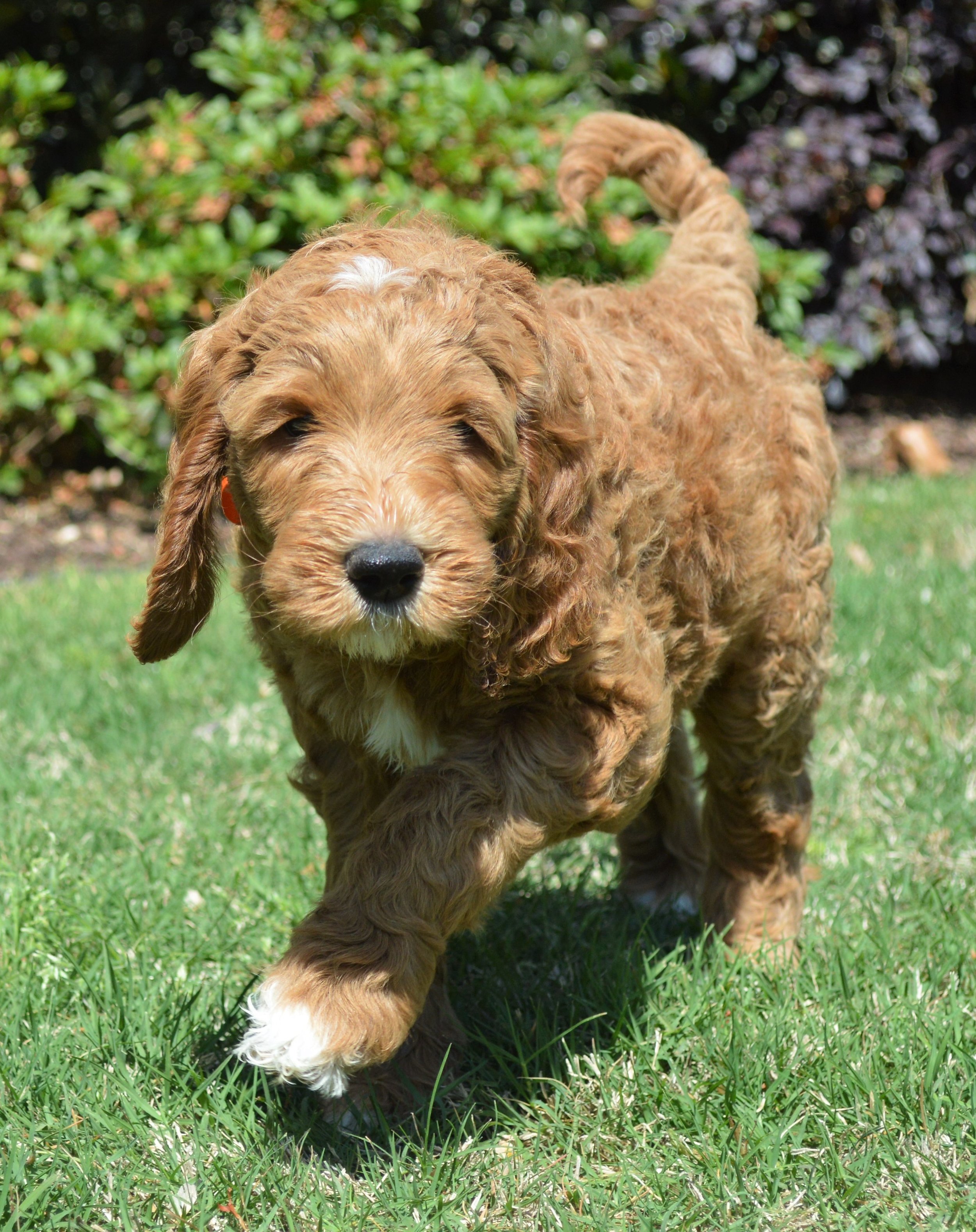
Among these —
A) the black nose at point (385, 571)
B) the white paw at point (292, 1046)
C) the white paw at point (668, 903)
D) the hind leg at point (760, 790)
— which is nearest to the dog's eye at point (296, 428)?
the black nose at point (385, 571)

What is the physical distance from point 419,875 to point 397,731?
0.99 ft

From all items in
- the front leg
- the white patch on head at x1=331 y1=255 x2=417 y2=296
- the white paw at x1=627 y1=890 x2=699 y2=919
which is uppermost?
the white patch on head at x1=331 y1=255 x2=417 y2=296

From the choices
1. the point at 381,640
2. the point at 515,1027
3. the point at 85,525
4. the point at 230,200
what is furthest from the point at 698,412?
the point at 85,525

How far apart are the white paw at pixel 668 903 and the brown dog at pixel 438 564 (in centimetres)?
101

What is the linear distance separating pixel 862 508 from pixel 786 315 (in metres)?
1.56

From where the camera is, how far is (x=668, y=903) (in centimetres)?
390

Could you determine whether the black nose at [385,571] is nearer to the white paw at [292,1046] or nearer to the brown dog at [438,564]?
the brown dog at [438,564]

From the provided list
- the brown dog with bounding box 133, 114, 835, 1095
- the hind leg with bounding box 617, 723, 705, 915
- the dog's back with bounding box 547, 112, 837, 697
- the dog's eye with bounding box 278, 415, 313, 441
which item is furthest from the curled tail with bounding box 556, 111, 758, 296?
the dog's eye with bounding box 278, 415, 313, 441

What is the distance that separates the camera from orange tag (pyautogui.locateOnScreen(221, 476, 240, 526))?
8.27 feet

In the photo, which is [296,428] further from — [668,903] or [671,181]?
[668,903]

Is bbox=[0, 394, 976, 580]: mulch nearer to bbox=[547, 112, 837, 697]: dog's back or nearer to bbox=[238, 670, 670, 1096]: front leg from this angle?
bbox=[547, 112, 837, 697]: dog's back

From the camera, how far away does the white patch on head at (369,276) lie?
2.35 meters

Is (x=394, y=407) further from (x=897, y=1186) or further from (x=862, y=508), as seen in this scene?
(x=862, y=508)

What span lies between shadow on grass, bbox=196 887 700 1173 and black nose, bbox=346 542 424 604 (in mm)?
1094
